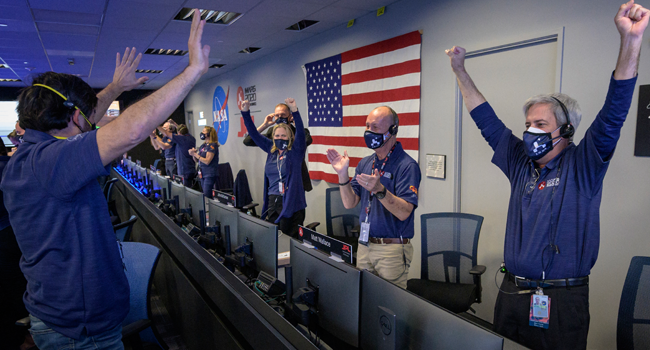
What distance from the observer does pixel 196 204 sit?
104 inches

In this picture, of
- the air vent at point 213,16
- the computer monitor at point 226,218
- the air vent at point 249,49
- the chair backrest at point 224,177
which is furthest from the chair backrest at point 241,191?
the computer monitor at point 226,218

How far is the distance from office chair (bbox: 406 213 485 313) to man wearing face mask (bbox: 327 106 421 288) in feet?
0.88

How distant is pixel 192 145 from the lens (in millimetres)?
6234

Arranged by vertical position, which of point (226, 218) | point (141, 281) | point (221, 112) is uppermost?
point (221, 112)

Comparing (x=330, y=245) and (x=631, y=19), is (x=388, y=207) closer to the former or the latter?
(x=330, y=245)

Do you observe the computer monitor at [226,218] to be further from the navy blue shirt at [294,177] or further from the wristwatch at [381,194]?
the navy blue shirt at [294,177]

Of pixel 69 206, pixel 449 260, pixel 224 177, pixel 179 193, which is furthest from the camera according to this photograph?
pixel 224 177

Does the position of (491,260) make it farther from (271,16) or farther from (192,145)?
(192,145)

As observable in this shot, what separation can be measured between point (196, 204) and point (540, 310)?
221 cm

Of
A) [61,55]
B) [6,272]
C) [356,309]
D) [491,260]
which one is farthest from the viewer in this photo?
[61,55]

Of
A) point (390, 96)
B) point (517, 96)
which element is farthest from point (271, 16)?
point (517, 96)

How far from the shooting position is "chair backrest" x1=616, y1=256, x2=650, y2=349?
4.74ft

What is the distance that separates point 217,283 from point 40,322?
59 centimetres

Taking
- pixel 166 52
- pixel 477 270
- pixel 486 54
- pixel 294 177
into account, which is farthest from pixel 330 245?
pixel 166 52
